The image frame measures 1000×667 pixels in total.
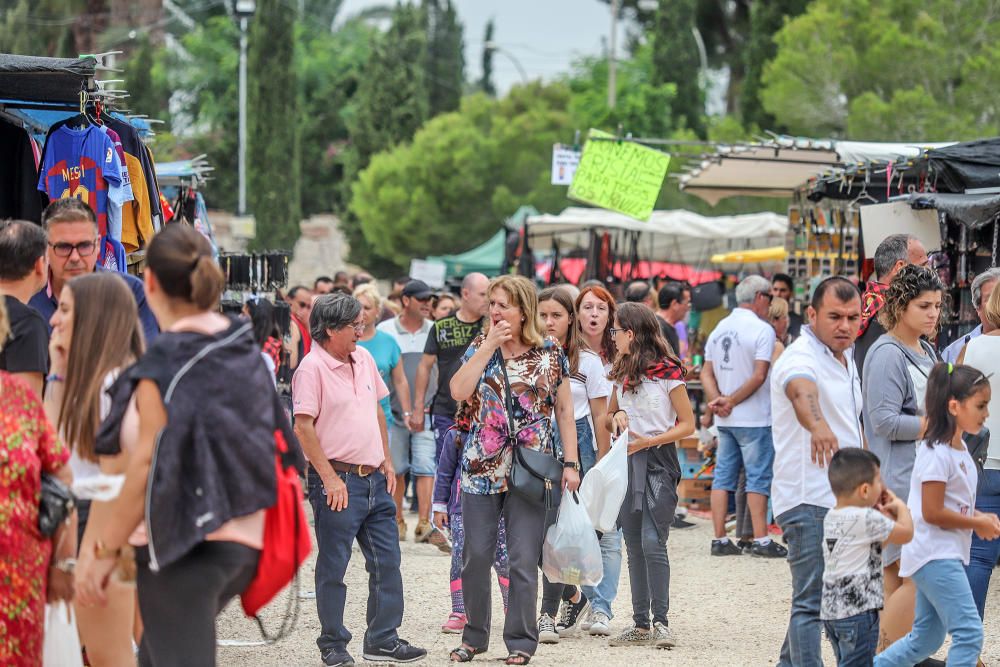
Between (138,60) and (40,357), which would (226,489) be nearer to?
(40,357)

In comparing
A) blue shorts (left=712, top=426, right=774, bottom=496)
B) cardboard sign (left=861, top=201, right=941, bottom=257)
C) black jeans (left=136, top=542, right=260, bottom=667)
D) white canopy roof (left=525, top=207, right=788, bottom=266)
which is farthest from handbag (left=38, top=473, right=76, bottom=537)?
white canopy roof (left=525, top=207, right=788, bottom=266)

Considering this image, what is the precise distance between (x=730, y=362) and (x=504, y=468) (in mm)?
4342

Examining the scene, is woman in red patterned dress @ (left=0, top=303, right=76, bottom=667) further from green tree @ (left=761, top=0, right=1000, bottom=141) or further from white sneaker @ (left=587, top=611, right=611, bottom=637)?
green tree @ (left=761, top=0, right=1000, bottom=141)

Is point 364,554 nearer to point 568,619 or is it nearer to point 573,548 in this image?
point 573,548

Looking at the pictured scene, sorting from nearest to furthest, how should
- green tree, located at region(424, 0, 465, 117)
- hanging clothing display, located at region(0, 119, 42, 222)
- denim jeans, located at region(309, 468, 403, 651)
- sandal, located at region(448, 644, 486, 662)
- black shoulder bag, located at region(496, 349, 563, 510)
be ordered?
black shoulder bag, located at region(496, 349, 563, 510) → denim jeans, located at region(309, 468, 403, 651) → sandal, located at region(448, 644, 486, 662) → hanging clothing display, located at region(0, 119, 42, 222) → green tree, located at region(424, 0, 465, 117)

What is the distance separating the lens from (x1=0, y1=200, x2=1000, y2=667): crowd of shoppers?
390 centimetres

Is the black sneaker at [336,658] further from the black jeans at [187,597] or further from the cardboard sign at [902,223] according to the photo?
the cardboard sign at [902,223]

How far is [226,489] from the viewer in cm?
388

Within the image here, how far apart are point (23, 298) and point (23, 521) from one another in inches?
47.6

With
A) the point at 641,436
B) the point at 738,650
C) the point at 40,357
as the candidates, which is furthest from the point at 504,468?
the point at 40,357

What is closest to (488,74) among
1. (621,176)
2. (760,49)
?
(760,49)

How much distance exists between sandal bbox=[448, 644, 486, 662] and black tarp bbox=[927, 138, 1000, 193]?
16.0ft

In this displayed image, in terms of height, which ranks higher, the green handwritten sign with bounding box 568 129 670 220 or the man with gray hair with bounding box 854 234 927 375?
the green handwritten sign with bounding box 568 129 670 220

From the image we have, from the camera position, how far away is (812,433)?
553 centimetres
